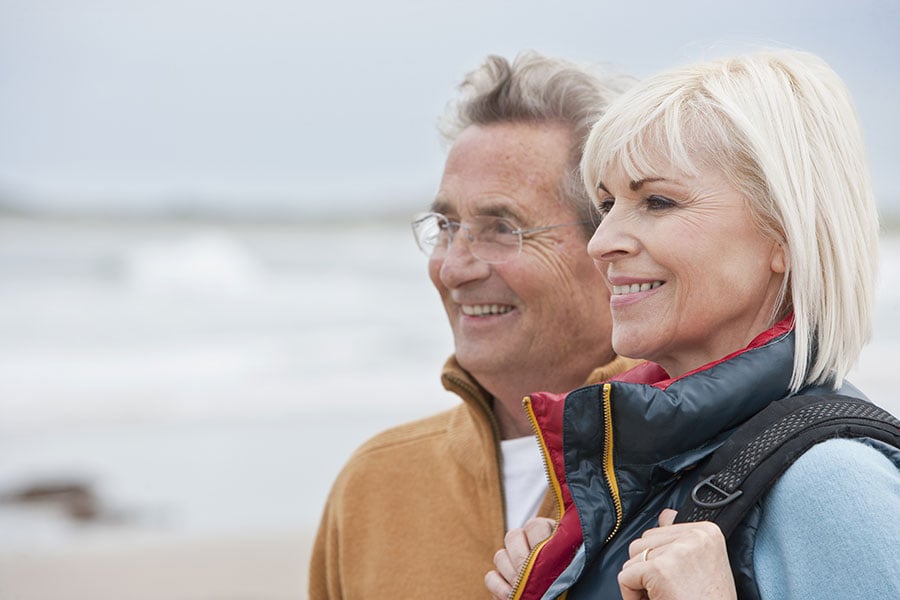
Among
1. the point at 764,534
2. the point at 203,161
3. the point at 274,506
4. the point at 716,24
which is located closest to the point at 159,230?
the point at 203,161

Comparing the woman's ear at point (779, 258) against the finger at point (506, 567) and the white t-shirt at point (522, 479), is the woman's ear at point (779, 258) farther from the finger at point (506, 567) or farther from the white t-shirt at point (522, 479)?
the white t-shirt at point (522, 479)

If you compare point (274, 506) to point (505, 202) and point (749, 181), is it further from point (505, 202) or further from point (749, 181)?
point (749, 181)

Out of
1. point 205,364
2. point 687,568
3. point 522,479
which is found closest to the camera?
point 687,568

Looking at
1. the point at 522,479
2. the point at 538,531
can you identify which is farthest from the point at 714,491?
the point at 522,479

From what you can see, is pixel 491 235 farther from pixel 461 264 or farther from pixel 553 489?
pixel 553 489

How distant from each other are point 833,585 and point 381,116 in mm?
21702

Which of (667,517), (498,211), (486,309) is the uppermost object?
(498,211)

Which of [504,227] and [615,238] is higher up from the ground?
[504,227]

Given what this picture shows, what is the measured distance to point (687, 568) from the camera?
1.43 m

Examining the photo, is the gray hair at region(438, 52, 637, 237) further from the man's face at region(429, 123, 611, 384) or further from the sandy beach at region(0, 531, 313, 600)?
the sandy beach at region(0, 531, 313, 600)

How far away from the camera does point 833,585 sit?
1.43 metres

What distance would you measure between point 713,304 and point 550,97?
44.7 inches

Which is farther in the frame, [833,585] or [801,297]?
[801,297]

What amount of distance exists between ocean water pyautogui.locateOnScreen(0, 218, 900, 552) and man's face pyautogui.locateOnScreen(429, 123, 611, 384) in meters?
1.68
